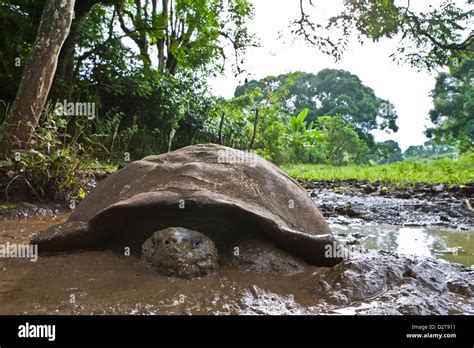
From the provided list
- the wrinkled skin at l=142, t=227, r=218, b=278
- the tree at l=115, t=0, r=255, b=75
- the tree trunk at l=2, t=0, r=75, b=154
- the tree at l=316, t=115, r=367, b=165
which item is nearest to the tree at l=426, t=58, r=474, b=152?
the tree at l=316, t=115, r=367, b=165

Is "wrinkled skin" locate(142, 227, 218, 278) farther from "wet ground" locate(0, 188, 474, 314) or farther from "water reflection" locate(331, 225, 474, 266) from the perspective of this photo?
"water reflection" locate(331, 225, 474, 266)

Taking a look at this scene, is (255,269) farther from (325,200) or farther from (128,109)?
(128,109)

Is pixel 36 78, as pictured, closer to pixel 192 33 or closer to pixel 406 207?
pixel 406 207

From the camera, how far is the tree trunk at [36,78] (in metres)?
4.45

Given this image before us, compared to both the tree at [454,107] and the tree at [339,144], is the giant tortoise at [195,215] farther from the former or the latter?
the tree at [454,107]

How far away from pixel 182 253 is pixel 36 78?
365cm

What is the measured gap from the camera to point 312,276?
7.02ft

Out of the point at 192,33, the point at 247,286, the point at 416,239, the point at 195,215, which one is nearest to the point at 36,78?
the point at 195,215

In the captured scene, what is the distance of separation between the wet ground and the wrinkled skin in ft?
0.15

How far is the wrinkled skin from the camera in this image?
2014mm

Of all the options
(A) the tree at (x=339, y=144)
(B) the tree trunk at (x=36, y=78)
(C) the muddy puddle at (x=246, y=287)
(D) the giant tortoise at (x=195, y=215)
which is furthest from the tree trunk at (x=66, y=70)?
(A) the tree at (x=339, y=144)

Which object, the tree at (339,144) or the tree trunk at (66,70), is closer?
the tree trunk at (66,70)

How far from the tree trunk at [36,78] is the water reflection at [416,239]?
11.9 ft
